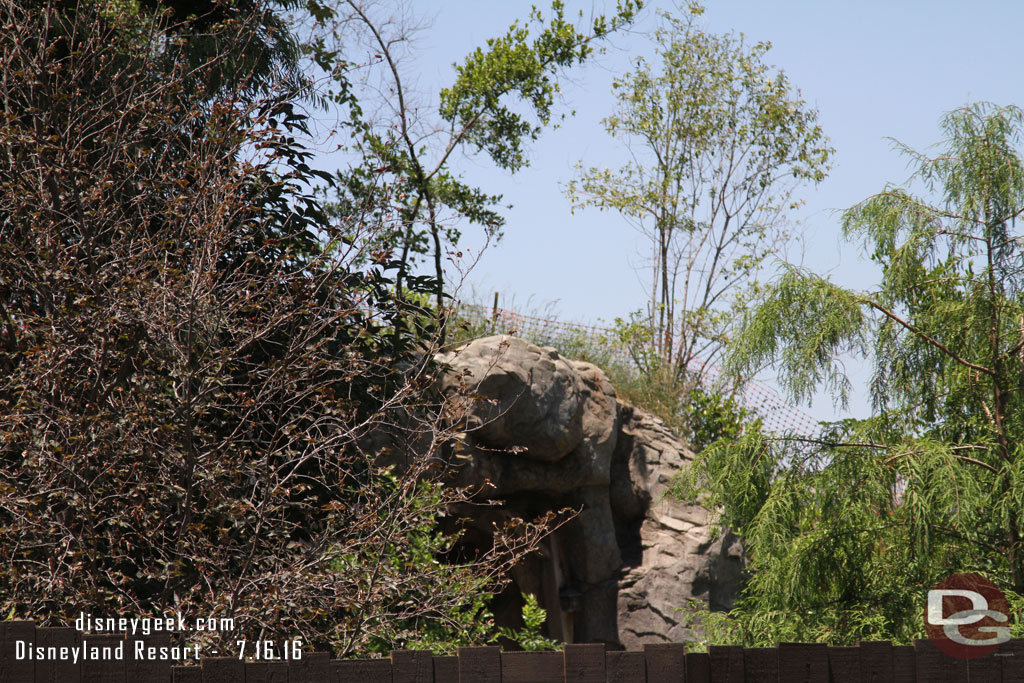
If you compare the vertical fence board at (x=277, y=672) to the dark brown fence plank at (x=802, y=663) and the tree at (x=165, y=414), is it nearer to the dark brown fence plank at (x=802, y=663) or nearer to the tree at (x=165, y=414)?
the tree at (x=165, y=414)

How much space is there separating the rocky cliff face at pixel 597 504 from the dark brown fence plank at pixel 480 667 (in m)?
5.75

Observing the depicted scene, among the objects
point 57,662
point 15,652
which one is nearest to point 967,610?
point 57,662

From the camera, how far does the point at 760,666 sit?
3277 mm

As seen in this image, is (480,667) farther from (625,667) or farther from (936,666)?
(936,666)

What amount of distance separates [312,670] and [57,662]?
815 mm

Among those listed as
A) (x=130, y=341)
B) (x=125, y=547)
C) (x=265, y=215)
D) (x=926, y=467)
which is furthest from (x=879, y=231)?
(x=125, y=547)

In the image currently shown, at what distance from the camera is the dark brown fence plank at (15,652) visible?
3.10m

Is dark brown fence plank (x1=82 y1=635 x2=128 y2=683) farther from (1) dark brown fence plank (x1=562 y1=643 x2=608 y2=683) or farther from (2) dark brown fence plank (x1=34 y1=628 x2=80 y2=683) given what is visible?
(1) dark brown fence plank (x1=562 y1=643 x2=608 y2=683)

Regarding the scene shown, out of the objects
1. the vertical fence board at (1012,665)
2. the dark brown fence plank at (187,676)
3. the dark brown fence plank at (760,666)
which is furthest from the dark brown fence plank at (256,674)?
the vertical fence board at (1012,665)

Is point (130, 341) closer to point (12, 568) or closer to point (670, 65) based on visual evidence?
point (12, 568)

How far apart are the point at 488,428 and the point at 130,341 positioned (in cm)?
427

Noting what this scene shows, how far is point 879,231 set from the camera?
6.23 metres

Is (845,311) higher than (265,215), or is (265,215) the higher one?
(265,215)

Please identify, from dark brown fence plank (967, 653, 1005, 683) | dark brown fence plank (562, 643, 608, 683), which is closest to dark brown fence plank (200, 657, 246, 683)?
dark brown fence plank (562, 643, 608, 683)
